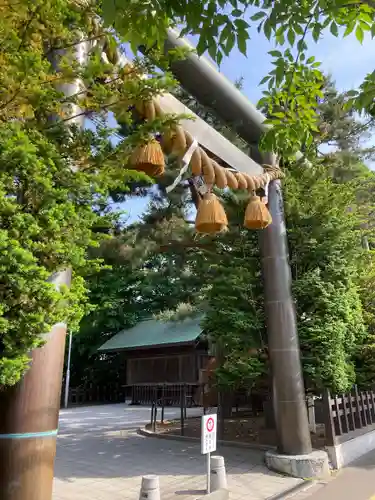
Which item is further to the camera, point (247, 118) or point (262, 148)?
point (247, 118)

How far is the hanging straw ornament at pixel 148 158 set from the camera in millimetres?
3765

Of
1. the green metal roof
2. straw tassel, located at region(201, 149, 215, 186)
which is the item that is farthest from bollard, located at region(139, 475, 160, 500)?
the green metal roof

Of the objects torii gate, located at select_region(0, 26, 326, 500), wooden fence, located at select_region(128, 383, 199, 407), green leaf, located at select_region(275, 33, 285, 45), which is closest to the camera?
green leaf, located at select_region(275, 33, 285, 45)

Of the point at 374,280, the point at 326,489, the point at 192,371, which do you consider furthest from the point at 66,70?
the point at 192,371

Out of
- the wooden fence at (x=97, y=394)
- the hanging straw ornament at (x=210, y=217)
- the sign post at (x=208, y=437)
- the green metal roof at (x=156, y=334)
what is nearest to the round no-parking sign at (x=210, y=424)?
the sign post at (x=208, y=437)

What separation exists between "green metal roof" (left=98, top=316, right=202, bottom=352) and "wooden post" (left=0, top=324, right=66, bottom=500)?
1363cm

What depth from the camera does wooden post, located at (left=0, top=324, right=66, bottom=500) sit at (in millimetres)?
2699

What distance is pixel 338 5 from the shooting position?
2.87 metres

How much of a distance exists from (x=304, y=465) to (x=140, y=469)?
9.13 feet

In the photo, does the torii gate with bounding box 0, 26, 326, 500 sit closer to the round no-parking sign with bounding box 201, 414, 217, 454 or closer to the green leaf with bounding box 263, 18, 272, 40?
the round no-parking sign with bounding box 201, 414, 217, 454

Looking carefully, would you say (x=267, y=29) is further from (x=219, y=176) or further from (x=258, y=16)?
(x=219, y=176)

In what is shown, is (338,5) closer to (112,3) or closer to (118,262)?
(112,3)

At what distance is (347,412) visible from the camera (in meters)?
8.42

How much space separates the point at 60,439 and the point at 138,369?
1097 centimetres
